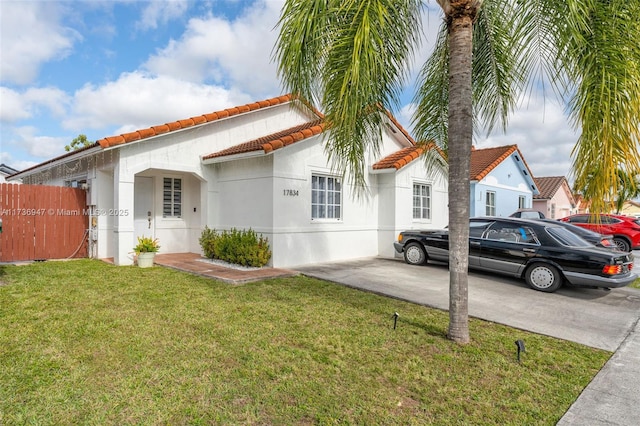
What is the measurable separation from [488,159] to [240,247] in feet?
51.8

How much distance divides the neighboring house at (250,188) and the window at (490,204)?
5.82 m

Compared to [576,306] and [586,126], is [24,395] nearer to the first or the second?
[586,126]

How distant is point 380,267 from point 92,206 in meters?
9.19

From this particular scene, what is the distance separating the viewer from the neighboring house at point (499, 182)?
57.2 ft

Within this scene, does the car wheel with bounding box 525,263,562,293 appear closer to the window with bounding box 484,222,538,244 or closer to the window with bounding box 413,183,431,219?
the window with bounding box 484,222,538,244

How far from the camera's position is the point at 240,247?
31.4 ft

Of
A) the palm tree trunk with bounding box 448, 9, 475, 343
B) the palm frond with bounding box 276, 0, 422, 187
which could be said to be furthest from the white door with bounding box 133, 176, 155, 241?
the palm tree trunk with bounding box 448, 9, 475, 343

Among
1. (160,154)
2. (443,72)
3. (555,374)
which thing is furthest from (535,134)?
(160,154)

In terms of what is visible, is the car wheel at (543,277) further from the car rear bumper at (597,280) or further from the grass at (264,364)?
the grass at (264,364)

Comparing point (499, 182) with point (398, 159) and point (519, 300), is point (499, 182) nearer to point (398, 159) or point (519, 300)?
point (398, 159)

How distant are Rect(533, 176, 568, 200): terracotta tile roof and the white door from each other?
26616mm

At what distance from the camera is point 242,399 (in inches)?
129

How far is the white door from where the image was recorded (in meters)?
11.5

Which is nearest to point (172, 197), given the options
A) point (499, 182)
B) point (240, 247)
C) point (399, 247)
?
point (240, 247)
